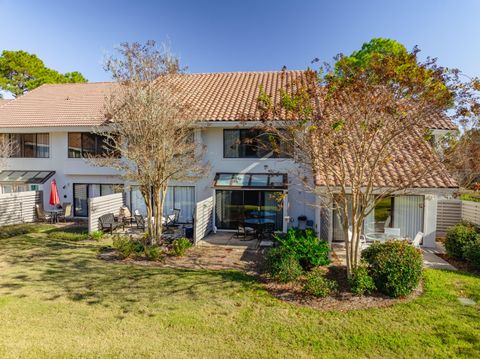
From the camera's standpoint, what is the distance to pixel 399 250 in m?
10.7

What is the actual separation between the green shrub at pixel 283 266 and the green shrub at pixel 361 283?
2.04 metres

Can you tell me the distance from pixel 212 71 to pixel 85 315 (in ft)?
84.4

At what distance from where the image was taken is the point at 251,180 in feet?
66.0

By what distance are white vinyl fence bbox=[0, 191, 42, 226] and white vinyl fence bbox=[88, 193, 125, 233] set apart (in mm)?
7446

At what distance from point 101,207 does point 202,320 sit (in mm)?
14269

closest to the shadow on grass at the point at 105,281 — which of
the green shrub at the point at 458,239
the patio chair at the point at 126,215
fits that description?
the patio chair at the point at 126,215

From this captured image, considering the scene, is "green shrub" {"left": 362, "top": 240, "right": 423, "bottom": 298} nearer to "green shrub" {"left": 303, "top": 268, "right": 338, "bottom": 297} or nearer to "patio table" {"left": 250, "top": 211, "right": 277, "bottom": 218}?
"green shrub" {"left": 303, "top": 268, "right": 338, "bottom": 297}

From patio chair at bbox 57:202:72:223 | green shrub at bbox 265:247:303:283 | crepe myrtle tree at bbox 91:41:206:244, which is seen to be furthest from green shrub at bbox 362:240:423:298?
patio chair at bbox 57:202:72:223

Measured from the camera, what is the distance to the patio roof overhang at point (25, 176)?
24.2 meters

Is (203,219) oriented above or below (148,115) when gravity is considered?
below

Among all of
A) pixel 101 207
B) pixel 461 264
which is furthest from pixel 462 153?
pixel 101 207

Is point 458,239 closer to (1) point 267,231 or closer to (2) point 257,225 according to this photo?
(1) point 267,231

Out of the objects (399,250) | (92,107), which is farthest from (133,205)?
(399,250)

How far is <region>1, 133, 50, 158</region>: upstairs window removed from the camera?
25562 millimetres
